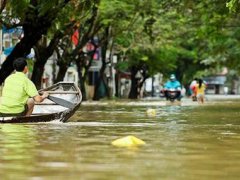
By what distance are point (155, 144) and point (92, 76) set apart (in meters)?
60.2

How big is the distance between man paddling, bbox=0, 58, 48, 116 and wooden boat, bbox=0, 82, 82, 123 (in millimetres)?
289

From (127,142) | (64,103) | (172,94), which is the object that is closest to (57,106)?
(64,103)

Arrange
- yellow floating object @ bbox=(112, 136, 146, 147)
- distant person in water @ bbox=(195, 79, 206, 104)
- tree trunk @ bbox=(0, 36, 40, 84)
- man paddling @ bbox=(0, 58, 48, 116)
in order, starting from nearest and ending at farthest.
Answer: yellow floating object @ bbox=(112, 136, 146, 147) → man paddling @ bbox=(0, 58, 48, 116) → tree trunk @ bbox=(0, 36, 40, 84) → distant person in water @ bbox=(195, 79, 206, 104)

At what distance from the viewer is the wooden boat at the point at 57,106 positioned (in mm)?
14711

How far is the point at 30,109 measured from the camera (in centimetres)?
1493

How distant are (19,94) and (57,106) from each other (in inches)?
166

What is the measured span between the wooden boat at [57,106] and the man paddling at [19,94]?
289 mm

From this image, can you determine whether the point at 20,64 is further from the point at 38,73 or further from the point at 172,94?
the point at 172,94

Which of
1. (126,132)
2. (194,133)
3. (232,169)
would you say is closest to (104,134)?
(126,132)

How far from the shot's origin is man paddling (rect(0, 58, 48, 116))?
14.4 metres

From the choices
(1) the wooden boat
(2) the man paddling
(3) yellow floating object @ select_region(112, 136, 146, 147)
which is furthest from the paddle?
(3) yellow floating object @ select_region(112, 136, 146, 147)

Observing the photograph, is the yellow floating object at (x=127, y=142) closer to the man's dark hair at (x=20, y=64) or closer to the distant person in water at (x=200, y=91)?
the man's dark hair at (x=20, y=64)

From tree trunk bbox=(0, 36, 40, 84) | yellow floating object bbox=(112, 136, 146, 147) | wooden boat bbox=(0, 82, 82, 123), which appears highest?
tree trunk bbox=(0, 36, 40, 84)

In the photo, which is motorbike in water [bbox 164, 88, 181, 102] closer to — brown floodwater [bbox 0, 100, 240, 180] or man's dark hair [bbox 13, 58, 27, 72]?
man's dark hair [bbox 13, 58, 27, 72]
